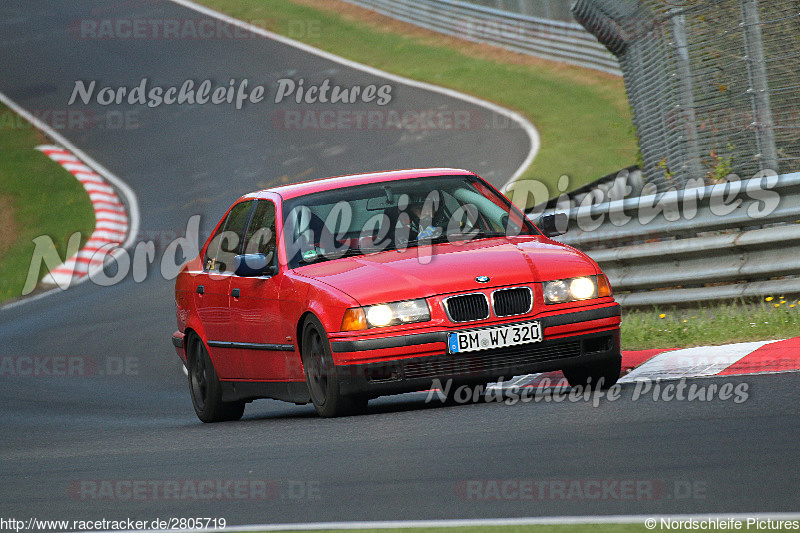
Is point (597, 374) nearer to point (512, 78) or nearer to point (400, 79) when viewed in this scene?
point (512, 78)

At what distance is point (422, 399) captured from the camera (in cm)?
949

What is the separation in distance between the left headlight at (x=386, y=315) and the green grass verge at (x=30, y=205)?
1256 centimetres

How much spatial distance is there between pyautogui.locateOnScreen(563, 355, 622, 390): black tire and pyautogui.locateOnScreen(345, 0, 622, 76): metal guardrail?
2278 cm

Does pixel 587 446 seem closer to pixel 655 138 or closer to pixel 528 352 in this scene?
pixel 528 352

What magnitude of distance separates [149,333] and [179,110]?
19049mm

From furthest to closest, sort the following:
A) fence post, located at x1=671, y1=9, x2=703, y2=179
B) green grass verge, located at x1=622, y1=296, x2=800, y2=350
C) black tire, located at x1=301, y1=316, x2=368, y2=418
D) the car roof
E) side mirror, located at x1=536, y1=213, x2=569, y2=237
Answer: fence post, located at x1=671, y1=9, x2=703, y2=179 → green grass verge, located at x1=622, y1=296, x2=800, y2=350 → the car roof → side mirror, located at x1=536, y1=213, x2=569, y2=237 → black tire, located at x1=301, y1=316, x2=368, y2=418

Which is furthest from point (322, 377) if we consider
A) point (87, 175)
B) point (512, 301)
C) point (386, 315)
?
point (87, 175)

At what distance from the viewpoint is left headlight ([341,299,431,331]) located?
303 inches

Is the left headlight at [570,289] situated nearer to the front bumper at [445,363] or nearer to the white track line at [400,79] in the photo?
the front bumper at [445,363]

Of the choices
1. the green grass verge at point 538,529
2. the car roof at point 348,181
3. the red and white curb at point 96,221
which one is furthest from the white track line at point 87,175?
the green grass verge at point 538,529

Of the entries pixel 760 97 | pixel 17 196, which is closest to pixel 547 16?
pixel 17 196

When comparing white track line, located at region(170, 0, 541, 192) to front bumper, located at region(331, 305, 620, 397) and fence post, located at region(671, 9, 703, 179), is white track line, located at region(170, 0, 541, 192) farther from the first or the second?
front bumper, located at region(331, 305, 620, 397)

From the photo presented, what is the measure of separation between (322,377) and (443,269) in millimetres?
935

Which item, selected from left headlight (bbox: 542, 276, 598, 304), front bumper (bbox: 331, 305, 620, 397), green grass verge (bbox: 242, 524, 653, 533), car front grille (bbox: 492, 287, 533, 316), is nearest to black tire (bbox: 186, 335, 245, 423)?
front bumper (bbox: 331, 305, 620, 397)
